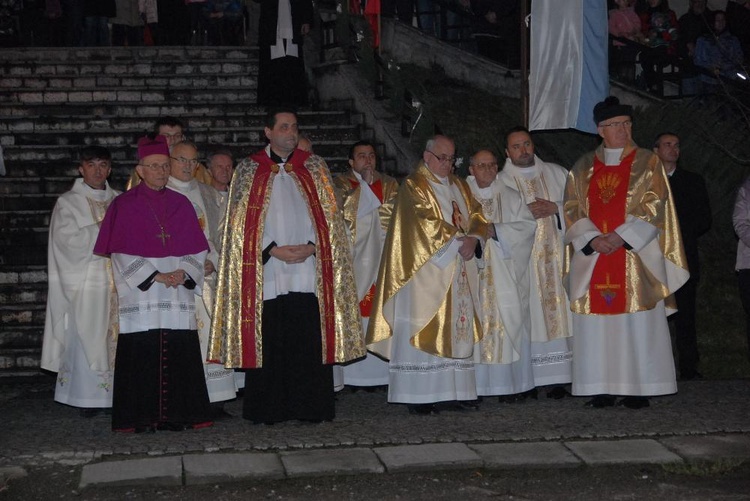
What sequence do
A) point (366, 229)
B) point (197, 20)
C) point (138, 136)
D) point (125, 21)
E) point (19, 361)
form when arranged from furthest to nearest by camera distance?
point (125, 21), point (197, 20), point (138, 136), point (19, 361), point (366, 229)

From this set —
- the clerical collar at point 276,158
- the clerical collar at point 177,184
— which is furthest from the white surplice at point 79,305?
the clerical collar at point 276,158

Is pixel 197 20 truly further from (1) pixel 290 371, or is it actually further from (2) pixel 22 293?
(1) pixel 290 371

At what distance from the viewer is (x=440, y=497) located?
6469 mm


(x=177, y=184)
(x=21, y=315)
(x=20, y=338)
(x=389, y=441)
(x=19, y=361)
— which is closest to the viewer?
(x=389, y=441)

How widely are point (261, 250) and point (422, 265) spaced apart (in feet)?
4.07

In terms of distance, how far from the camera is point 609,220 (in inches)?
368

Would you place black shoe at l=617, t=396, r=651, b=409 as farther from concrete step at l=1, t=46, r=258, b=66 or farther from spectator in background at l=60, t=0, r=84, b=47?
spectator in background at l=60, t=0, r=84, b=47

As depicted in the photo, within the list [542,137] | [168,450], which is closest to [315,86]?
[542,137]

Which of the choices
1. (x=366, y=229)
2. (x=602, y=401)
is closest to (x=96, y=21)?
(x=366, y=229)

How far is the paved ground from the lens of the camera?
706cm

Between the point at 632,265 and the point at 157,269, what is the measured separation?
3.52m

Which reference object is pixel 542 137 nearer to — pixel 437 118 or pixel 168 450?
pixel 437 118

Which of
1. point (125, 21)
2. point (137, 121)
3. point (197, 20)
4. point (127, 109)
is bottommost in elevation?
point (137, 121)

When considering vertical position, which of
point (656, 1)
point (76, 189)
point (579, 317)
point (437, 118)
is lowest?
point (579, 317)
